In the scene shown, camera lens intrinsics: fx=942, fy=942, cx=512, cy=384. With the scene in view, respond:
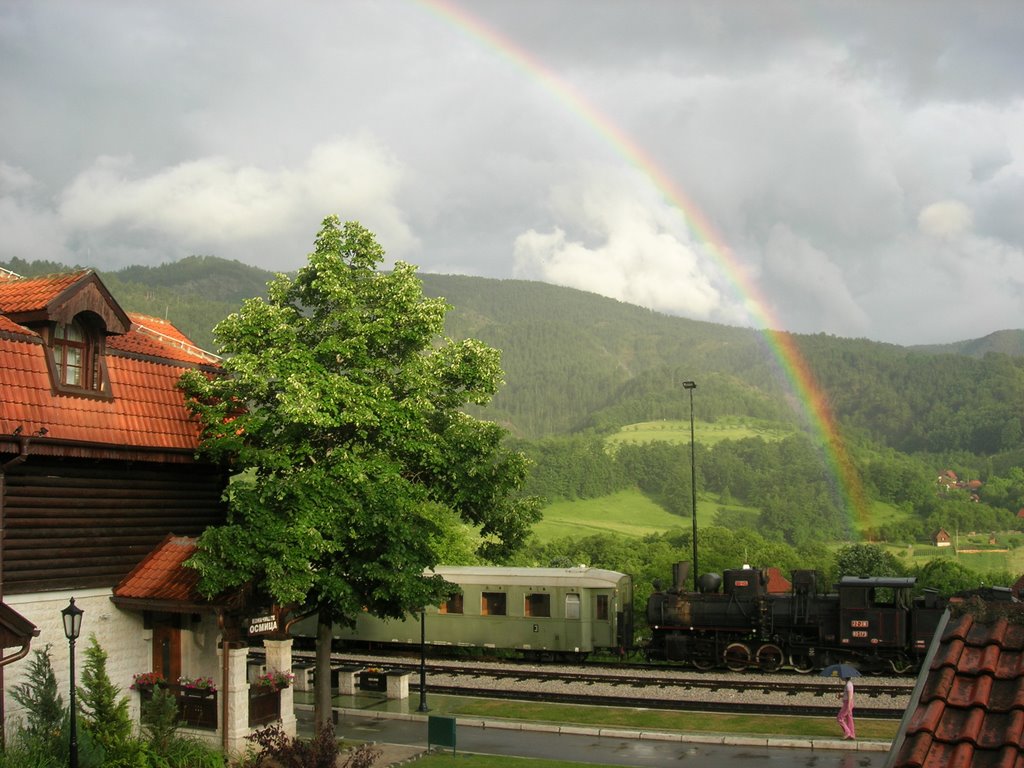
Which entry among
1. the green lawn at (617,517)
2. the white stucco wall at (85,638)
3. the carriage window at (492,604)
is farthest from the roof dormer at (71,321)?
the green lawn at (617,517)

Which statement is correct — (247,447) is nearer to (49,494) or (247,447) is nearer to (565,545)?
(49,494)

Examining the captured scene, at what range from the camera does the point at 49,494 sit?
53.8ft

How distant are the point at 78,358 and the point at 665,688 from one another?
1697 centimetres

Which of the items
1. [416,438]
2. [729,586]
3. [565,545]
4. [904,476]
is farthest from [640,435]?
[416,438]

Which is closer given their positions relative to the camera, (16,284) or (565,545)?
(16,284)

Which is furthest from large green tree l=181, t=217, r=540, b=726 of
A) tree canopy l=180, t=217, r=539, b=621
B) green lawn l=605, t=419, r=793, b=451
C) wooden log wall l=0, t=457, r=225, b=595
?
green lawn l=605, t=419, r=793, b=451

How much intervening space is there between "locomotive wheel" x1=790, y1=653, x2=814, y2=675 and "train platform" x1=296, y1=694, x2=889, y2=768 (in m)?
9.52

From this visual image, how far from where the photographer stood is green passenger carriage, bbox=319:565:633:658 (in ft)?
98.3

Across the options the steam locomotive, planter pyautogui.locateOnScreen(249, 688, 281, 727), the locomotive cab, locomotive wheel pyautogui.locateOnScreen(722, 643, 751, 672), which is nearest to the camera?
planter pyautogui.locateOnScreen(249, 688, 281, 727)

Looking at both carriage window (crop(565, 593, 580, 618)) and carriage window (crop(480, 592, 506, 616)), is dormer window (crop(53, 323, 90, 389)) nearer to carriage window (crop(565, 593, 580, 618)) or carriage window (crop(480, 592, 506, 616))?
carriage window (crop(480, 592, 506, 616))

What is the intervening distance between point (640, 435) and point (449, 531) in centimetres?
11851

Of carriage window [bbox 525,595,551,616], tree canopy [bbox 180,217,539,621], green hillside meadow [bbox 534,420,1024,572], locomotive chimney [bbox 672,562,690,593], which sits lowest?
green hillside meadow [bbox 534,420,1024,572]

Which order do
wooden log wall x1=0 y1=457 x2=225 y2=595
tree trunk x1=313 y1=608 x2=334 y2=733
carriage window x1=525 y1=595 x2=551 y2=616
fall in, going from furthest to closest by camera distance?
carriage window x1=525 y1=595 x2=551 y2=616, tree trunk x1=313 y1=608 x2=334 y2=733, wooden log wall x1=0 y1=457 x2=225 y2=595

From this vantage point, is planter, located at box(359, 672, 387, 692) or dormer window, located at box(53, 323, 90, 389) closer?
dormer window, located at box(53, 323, 90, 389)
